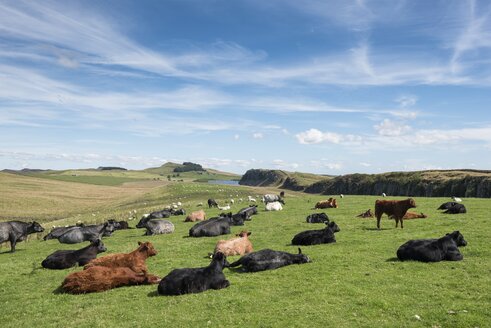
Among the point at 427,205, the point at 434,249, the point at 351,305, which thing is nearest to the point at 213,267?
the point at 351,305

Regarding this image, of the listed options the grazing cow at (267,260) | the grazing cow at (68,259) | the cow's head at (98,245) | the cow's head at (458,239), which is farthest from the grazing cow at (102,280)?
the cow's head at (458,239)

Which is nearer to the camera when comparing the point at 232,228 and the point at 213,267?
the point at 213,267

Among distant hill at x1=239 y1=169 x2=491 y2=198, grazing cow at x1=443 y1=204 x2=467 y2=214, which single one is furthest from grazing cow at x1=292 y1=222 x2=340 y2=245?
distant hill at x1=239 y1=169 x2=491 y2=198

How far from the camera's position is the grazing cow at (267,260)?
14.4m

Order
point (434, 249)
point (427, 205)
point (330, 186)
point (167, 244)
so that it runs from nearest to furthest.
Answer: point (434, 249) < point (167, 244) < point (427, 205) < point (330, 186)

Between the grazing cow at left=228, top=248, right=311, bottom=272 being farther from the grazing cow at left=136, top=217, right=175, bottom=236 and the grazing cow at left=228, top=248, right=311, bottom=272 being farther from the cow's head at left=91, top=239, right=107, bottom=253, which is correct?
the grazing cow at left=136, top=217, right=175, bottom=236

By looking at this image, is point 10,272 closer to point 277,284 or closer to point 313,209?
point 277,284

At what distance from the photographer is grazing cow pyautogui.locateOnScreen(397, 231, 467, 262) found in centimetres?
1405

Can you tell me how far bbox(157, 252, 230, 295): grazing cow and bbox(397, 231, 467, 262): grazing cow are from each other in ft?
23.0

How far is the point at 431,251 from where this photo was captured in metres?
14.1

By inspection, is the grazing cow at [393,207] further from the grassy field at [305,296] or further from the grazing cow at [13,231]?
the grazing cow at [13,231]

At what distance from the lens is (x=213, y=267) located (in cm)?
1270

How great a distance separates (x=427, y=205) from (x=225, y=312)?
2730 centimetres

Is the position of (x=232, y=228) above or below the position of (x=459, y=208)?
below
